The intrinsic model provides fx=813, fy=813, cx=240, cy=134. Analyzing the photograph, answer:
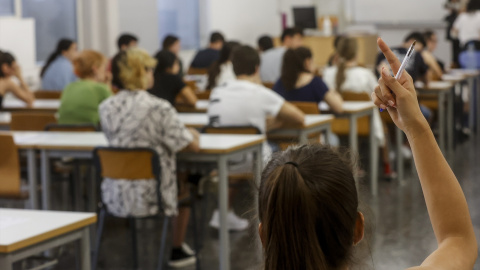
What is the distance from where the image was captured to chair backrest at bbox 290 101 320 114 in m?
5.96

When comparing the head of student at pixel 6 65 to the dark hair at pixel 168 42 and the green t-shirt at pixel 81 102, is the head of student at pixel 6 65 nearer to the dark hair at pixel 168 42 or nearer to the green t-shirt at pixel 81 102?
the green t-shirt at pixel 81 102

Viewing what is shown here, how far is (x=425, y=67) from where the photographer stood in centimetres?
819

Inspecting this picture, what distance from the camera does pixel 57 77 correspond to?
8172mm

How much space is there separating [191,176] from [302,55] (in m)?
1.53

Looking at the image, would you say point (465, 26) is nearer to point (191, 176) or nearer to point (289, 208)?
point (191, 176)

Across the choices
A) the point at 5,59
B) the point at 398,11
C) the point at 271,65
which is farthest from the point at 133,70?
the point at 398,11

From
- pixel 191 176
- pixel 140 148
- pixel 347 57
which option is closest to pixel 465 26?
pixel 347 57

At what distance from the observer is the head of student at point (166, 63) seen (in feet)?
19.6

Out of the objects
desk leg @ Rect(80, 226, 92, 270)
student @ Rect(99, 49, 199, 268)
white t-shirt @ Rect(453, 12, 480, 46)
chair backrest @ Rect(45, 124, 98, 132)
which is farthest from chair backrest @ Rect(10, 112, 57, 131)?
white t-shirt @ Rect(453, 12, 480, 46)

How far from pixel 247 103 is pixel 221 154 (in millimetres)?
976

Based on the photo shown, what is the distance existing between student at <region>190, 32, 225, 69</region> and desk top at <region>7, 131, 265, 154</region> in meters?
5.29

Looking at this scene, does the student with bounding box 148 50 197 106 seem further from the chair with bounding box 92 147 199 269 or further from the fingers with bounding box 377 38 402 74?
the fingers with bounding box 377 38 402 74

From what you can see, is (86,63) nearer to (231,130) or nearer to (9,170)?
(231,130)

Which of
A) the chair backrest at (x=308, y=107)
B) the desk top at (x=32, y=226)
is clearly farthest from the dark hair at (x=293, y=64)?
the desk top at (x=32, y=226)
